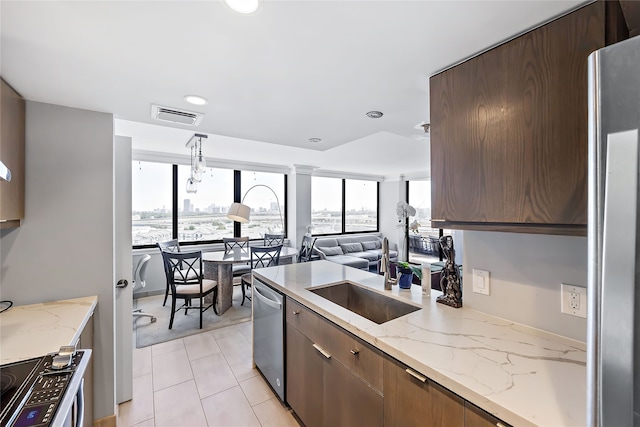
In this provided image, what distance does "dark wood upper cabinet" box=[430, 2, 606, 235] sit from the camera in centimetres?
96

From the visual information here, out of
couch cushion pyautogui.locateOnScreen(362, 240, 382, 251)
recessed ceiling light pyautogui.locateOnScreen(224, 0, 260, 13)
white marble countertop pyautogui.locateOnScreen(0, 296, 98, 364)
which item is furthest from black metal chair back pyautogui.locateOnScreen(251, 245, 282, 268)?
couch cushion pyautogui.locateOnScreen(362, 240, 382, 251)

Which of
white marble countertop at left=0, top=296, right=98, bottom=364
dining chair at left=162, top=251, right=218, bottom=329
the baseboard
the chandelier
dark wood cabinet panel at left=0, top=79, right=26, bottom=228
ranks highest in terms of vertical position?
the chandelier

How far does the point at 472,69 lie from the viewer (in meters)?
1.26

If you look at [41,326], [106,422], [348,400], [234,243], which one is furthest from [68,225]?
[234,243]

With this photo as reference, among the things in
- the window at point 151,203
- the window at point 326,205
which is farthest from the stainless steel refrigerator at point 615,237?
the window at point 326,205

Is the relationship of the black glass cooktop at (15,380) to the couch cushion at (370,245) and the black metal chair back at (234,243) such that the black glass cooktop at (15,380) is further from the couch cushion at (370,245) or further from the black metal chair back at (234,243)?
the couch cushion at (370,245)

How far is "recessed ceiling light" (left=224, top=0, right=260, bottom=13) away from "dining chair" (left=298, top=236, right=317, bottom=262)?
4792 mm

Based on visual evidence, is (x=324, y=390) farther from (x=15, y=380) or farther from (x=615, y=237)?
(x=615, y=237)

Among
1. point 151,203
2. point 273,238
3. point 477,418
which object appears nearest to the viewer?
point 477,418

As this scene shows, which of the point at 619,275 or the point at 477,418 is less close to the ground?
the point at 619,275

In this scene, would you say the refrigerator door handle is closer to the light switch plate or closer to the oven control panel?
the light switch plate

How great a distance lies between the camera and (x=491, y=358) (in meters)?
1.08

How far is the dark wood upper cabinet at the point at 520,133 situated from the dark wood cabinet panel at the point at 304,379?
113 cm

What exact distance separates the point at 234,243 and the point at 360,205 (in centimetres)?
405
